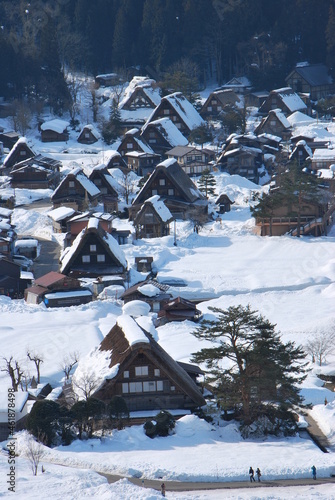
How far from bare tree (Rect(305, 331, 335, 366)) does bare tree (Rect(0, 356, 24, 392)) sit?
9405mm

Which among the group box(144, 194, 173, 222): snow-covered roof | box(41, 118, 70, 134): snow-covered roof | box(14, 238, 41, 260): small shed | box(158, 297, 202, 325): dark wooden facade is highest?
box(41, 118, 70, 134): snow-covered roof

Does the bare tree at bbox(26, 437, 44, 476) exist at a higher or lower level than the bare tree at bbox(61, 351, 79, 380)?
lower

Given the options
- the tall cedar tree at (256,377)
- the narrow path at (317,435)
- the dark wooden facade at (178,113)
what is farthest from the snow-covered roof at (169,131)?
the narrow path at (317,435)

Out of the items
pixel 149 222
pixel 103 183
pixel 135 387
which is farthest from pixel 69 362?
pixel 103 183

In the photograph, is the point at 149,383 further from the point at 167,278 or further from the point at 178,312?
the point at 167,278

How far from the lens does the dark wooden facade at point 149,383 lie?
24000mm

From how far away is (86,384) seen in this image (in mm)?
24125

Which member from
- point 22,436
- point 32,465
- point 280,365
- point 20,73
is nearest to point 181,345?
point 280,365

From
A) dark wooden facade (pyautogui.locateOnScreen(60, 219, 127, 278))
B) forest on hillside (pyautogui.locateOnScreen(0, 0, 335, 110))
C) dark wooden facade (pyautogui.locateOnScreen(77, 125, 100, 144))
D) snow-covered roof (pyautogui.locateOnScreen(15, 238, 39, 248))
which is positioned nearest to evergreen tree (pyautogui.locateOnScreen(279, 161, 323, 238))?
dark wooden facade (pyautogui.locateOnScreen(60, 219, 127, 278))

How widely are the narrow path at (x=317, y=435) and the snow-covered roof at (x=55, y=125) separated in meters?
41.6

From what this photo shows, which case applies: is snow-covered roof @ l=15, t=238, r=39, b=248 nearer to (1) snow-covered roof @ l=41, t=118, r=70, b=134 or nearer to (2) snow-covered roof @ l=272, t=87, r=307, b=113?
(1) snow-covered roof @ l=41, t=118, r=70, b=134

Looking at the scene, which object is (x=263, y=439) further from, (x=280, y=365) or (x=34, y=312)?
(x=34, y=312)

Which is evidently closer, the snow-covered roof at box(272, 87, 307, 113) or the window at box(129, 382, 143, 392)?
the window at box(129, 382, 143, 392)

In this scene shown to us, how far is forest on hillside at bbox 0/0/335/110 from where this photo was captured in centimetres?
7219
